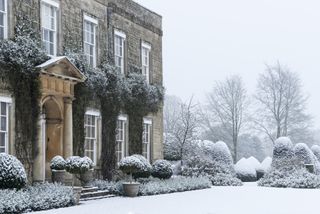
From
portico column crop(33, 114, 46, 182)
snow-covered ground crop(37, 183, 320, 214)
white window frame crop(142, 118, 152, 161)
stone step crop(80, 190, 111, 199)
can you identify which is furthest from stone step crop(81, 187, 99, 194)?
white window frame crop(142, 118, 152, 161)

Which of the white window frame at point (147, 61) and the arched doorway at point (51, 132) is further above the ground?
the white window frame at point (147, 61)

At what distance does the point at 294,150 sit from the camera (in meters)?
32.1

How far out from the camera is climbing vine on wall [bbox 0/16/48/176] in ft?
52.9

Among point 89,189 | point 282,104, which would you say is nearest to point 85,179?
point 89,189

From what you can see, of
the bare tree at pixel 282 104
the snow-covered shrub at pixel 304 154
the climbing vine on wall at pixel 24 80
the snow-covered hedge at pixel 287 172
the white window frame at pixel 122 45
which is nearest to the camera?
the climbing vine on wall at pixel 24 80

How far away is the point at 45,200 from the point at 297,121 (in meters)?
40.2

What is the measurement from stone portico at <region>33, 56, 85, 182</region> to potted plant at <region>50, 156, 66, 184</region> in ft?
1.81

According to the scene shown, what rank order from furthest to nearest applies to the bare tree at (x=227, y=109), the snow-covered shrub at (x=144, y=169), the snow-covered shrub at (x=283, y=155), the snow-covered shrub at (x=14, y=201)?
the bare tree at (x=227, y=109) → the snow-covered shrub at (x=283, y=155) → the snow-covered shrub at (x=144, y=169) → the snow-covered shrub at (x=14, y=201)

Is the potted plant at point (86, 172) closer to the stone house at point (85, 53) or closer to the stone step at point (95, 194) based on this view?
the stone step at point (95, 194)

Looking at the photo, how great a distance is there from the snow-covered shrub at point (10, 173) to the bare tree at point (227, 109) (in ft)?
129

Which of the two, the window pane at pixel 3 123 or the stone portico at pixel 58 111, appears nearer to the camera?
the window pane at pixel 3 123

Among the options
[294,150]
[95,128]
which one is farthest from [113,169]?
[294,150]

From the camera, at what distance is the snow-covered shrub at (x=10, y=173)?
1384cm

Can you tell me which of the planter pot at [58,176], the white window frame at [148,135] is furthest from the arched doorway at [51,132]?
the white window frame at [148,135]
